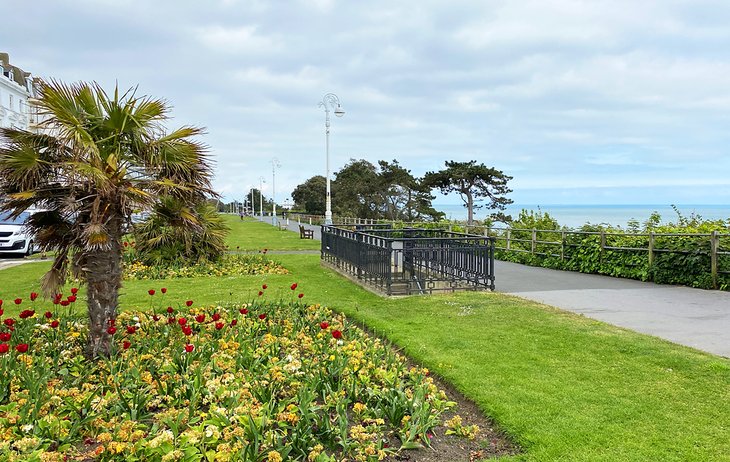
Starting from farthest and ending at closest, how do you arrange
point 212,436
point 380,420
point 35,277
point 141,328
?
1. point 35,277
2. point 141,328
3. point 380,420
4. point 212,436

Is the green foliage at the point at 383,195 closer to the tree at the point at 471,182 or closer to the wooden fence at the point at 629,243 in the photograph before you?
the tree at the point at 471,182

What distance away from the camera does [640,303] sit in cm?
875

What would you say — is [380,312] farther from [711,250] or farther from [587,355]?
[711,250]

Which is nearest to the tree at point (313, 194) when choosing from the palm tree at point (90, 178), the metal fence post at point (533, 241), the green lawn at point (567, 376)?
the metal fence post at point (533, 241)

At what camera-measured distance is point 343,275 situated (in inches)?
497

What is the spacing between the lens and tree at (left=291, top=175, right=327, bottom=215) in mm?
82562

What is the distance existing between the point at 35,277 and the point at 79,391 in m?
9.43

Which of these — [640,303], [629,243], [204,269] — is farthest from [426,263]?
[204,269]

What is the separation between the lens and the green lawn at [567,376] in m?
3.59

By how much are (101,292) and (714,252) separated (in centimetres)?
1048

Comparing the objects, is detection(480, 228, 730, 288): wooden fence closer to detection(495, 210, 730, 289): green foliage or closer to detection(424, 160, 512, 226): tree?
detection(495, 210, 730, 289): green foliage

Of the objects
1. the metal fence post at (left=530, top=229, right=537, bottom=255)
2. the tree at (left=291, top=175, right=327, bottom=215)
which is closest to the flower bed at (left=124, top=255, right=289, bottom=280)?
the metal fence post at (left=530, top=229, right=537, bottom=255)

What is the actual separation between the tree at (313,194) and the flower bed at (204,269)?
64893 mm

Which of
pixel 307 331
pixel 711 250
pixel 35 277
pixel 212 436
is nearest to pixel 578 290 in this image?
pixel 711 250
